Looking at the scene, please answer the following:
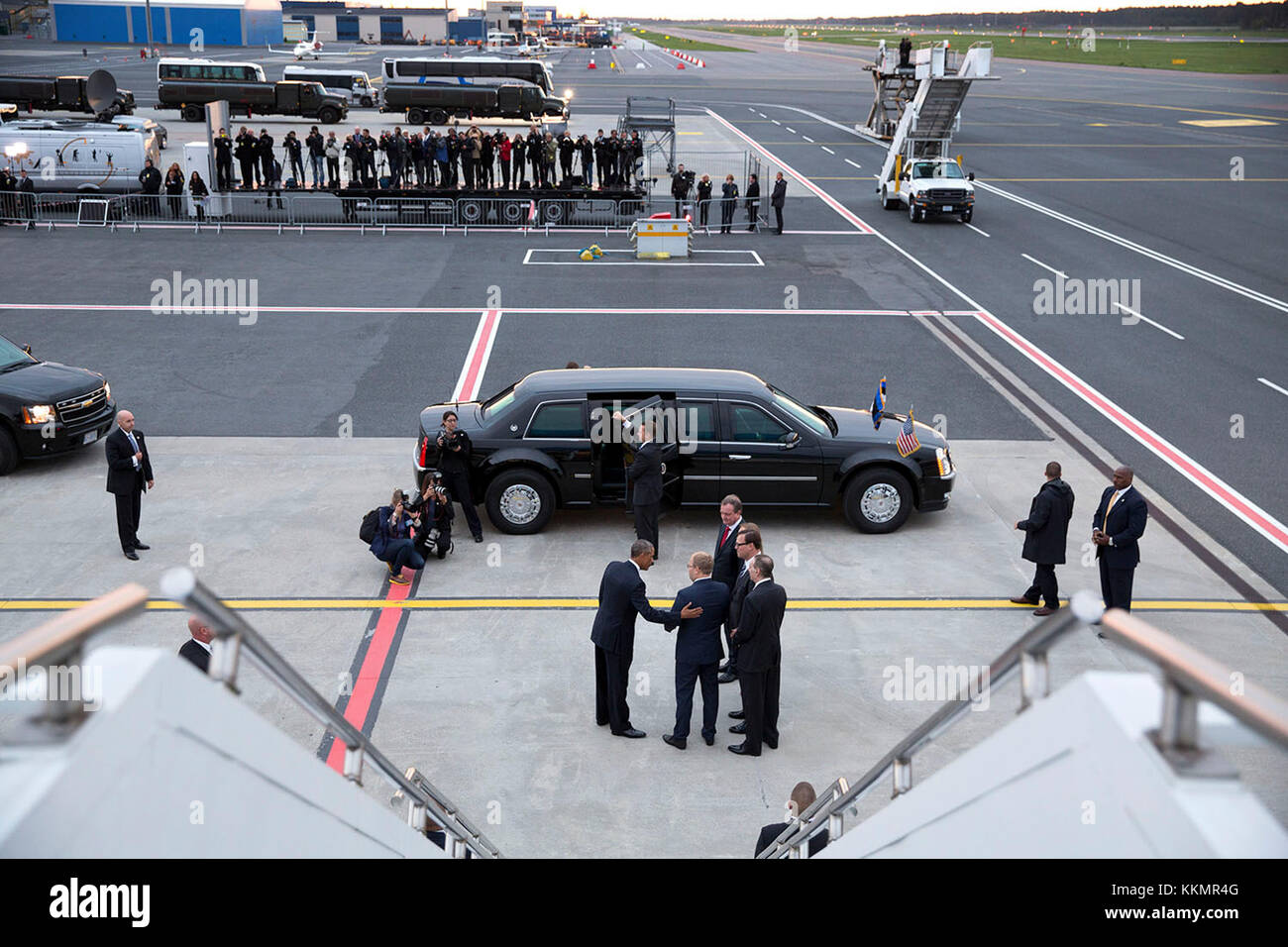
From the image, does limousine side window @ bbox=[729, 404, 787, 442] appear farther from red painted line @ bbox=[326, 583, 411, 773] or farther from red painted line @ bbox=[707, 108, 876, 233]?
red painted line @ bbox=[707, 108, 876, 233]

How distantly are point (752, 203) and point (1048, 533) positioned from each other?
21.6 m

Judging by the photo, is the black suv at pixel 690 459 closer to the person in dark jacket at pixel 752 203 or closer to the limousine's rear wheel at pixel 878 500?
the limousine's rear wheel at pixel 878 500

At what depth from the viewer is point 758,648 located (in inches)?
303

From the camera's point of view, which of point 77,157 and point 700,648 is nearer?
point 700,648

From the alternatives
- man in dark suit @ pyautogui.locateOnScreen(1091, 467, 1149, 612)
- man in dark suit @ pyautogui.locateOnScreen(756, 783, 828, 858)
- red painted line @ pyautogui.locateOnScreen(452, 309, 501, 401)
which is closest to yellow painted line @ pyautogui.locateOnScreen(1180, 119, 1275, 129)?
red painted line @ pyautogui.locateOnScreen(452, 309, 501, 401)

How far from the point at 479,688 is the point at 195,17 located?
125640 mm

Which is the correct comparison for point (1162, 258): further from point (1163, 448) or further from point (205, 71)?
point (205, 71)

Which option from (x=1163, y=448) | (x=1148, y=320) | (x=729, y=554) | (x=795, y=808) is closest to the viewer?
(x=795, y=808)

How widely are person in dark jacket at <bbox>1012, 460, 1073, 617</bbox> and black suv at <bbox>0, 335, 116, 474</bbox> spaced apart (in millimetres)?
10964

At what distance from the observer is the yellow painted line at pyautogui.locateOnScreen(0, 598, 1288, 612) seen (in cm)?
998

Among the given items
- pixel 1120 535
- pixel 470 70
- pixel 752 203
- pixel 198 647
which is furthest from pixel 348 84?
pixel 198 647

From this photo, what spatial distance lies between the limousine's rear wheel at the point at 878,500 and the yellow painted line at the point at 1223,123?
5110 centimetres

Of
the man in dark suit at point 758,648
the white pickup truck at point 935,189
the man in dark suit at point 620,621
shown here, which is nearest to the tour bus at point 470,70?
the white pickup truck at point 935,189

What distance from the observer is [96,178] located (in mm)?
30406
